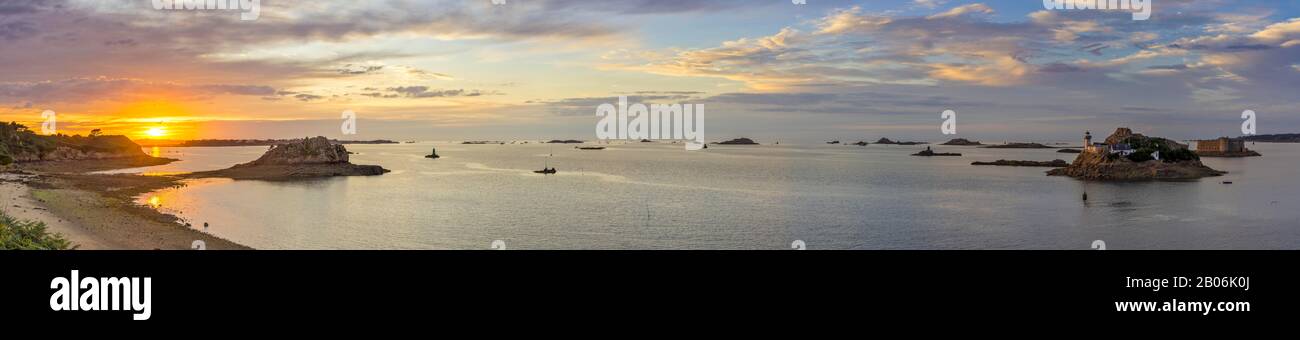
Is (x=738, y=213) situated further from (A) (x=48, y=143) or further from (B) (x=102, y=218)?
(A) (x=48, y=143)

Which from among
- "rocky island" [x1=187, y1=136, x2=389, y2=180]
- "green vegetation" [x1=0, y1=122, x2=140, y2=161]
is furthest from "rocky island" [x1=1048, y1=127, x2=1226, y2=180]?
"green vegetation" [x1=0, y1=122, x2=140, y2=161]

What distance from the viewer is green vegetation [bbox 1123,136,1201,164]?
3718 inches

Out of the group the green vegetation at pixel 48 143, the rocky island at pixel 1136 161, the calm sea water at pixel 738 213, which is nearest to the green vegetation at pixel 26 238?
the calm sea water at pixel 738 213

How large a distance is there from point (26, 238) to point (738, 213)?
43.7 m

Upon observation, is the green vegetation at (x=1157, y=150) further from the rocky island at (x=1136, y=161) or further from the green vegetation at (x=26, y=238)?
the green vegetation at (x=26, y=238)

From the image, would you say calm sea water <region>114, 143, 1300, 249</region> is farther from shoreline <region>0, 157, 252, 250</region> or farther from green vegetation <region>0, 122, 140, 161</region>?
green vegetation <region>0, 122, 140, 161</region>

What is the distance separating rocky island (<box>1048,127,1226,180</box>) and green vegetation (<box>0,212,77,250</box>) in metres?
104
